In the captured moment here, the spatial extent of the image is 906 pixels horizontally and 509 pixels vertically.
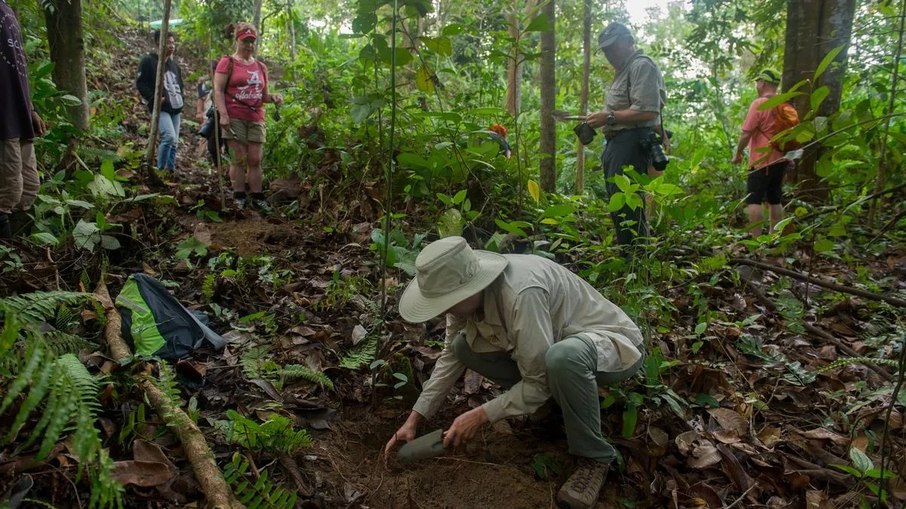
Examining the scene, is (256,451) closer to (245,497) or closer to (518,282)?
(245,497)

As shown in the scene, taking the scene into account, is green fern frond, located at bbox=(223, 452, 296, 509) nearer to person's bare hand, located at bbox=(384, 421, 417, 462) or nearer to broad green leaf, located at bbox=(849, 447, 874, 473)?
person's bare hand, located at bbox=(384, 421, 417, 462)

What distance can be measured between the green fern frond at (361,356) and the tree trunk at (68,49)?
348cm

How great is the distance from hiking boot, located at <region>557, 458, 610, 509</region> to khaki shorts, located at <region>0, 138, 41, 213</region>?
11.2 feet

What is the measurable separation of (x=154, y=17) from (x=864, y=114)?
21875 mm

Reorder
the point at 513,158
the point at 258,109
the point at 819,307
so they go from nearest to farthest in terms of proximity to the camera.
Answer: the point at 819,307
the point at 513,158
the point at 258,109

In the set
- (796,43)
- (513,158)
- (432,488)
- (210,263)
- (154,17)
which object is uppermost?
(154,17)

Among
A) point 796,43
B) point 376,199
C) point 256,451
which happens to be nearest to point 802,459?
point 256,451

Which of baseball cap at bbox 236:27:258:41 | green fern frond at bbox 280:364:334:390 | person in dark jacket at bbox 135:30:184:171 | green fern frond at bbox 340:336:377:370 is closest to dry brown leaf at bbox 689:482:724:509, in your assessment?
green fern frond at bbox 340:336:377:370

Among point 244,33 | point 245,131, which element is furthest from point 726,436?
point 244,33

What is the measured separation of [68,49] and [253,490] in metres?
4.48

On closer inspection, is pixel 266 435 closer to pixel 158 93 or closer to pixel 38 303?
pixel 38 303

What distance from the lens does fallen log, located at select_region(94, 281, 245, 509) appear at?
2.06 m

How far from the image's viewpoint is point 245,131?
5746 millimetres

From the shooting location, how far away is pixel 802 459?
9.27 feet
